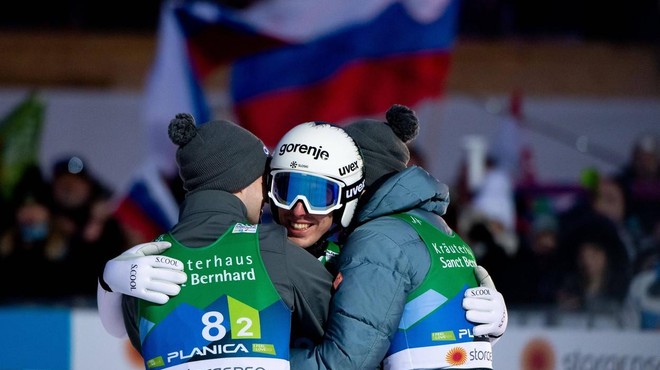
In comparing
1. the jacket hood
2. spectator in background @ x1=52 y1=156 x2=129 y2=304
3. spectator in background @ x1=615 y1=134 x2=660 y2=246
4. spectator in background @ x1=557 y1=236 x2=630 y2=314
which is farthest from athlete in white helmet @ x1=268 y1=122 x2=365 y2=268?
spectator in background @ x1=615 y1=134 x2=660 y2=246

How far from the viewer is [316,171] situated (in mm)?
4617

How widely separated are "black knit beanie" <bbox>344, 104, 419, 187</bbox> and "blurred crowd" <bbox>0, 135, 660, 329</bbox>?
9.32ft

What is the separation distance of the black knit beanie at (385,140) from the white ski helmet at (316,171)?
164 mm

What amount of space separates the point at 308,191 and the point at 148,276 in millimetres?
767

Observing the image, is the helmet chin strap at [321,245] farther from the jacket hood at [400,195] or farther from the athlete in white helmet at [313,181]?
the jacket hood at [400,195]

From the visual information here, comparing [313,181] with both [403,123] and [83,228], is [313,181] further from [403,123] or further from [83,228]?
[83,228]

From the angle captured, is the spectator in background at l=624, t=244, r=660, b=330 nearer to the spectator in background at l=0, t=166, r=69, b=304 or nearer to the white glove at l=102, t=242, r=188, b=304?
the white glove at l=102, t=242, r=188, b=304

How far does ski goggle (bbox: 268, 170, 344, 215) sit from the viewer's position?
15.2ft

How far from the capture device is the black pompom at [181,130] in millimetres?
4602

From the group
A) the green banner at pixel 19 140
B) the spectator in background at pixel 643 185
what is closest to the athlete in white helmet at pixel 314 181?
the spectator in background at pixel 643 185

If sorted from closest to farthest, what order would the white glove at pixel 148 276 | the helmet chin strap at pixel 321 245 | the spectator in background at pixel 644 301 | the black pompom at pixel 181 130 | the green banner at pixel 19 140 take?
the white glove at pixel 148 276 < the black pompom at pixel 181 130 < the helmet chin strap at pixel 321 245 < the spectator in background at pixel 644 301 < the green banner at pixel 19 140

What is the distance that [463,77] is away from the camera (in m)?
12.8

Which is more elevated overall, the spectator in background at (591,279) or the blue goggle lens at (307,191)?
the blue goggle lens at (307,191)

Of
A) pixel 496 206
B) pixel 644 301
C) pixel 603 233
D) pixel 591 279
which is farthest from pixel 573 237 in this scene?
pixel 644 301
